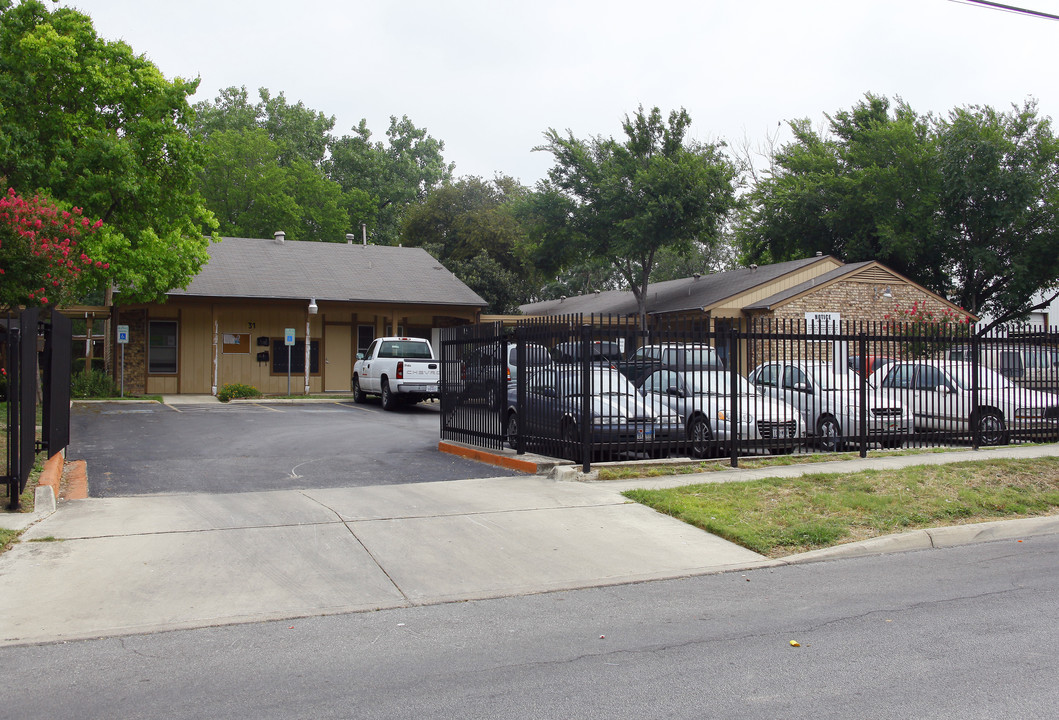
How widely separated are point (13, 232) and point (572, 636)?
1259cm

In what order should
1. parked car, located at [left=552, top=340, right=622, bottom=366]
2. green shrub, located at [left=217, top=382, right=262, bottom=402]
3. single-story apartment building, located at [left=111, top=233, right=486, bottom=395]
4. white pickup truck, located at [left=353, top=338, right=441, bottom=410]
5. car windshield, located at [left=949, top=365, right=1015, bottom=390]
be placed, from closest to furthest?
parked car, located at [left=552, top=340, right=622, bottom=366] < car windshield, located at [left=949, top=365, right=1015, bottom=390] < white pickup truck, located at [left=353, top=338, right=441, bottom=410] < green shrub, located at [left=217, top=382, right=262, bottom=402] < single-story apartment building, located at [left=111, top=233, right=486, bottom=395]

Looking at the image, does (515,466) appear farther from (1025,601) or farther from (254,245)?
(254,245)

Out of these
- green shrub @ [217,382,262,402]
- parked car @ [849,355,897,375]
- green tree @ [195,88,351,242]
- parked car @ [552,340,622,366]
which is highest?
green tree @ [195,88,351,242]

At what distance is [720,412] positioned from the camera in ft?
41.5

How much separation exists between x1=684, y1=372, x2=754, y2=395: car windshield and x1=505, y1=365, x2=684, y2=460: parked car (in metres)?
0.49

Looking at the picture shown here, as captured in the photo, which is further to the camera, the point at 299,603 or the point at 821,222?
the point at 821,222

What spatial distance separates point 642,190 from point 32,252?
27.0 metres

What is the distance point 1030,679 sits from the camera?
15.3 feet

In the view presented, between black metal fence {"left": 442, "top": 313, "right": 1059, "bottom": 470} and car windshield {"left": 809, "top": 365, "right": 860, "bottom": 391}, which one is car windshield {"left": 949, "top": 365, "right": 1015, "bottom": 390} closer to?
black metal fence {"left": 442, "top": 313, "right": 1059, "bottom": 470}

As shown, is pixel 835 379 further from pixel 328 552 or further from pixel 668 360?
pixel 328 552

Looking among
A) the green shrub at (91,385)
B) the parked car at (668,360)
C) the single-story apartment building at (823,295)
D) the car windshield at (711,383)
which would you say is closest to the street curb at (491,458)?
the parked car at (668,360)

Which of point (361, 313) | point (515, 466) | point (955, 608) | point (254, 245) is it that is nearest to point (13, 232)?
point (515, 466)

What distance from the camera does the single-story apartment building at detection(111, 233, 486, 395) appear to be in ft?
94.5

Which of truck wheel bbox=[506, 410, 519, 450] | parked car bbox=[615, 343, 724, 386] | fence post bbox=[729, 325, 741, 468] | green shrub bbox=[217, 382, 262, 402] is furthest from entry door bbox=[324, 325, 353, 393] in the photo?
fence post bbox=[729, 325, 741, 468]
